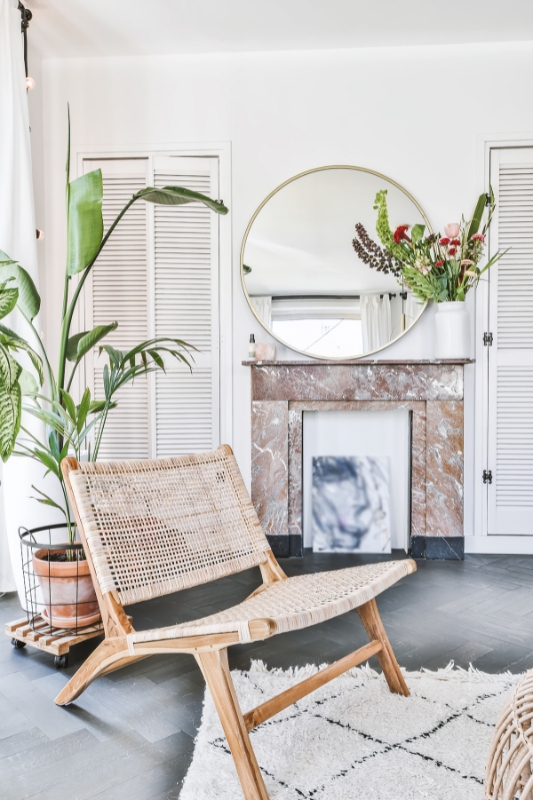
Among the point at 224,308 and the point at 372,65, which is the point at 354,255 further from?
the point at 372,65

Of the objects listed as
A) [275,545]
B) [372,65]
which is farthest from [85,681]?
[372,65]

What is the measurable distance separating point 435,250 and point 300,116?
108 cm

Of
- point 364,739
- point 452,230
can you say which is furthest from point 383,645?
point 452,230

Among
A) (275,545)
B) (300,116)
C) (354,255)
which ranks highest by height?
(300,116)

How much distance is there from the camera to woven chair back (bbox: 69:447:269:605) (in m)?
1.66

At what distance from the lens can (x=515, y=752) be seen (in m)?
0.87

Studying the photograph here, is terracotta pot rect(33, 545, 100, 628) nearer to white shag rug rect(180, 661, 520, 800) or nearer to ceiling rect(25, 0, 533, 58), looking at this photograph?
white shag rug rect(180, 661, 520, 800)

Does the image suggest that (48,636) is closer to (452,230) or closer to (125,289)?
(125,289)

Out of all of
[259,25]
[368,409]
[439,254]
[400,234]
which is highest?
[259,25]

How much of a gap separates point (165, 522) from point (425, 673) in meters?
0.94

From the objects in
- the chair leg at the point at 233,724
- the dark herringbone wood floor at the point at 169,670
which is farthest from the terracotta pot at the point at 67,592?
the chair leg at the point at 233,724

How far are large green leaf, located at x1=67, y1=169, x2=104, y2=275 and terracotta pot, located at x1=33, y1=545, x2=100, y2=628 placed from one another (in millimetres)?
1054

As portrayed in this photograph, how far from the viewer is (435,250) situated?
3.29m

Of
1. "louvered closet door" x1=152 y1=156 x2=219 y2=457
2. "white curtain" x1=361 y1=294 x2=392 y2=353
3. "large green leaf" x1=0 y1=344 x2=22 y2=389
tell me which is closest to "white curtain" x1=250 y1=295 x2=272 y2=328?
"louvered closet door" x1=152 y1=156 x2=219 y2=457
